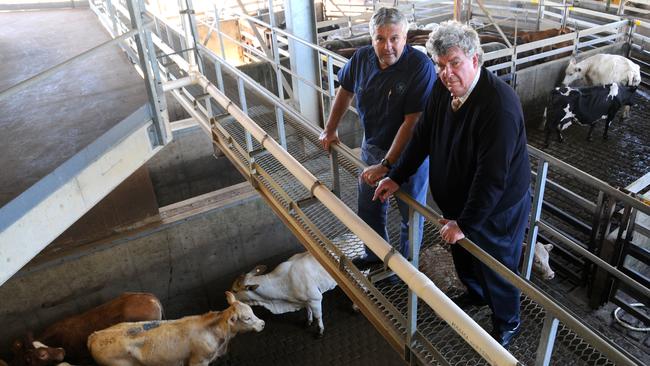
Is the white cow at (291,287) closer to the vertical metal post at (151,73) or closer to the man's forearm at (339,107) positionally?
the vertical metal post at (151,73)

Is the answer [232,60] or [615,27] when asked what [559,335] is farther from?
[232,60]

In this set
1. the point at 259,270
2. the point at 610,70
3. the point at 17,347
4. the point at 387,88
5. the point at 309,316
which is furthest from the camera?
the point at 610,70

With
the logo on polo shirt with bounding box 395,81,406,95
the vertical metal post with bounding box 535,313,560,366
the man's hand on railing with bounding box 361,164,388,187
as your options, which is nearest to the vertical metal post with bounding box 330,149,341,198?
the man's hand on railing with bounding box 361,164,388,187

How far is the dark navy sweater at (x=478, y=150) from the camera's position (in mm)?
2168

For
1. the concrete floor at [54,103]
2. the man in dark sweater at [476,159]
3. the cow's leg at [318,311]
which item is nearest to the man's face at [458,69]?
the man in dark sweater at [476,159]

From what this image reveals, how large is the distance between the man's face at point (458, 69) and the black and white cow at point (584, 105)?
6293mm

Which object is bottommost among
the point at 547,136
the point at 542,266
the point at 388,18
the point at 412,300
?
the point at 547,136

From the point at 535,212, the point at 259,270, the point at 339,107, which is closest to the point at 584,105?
the point at 535,212

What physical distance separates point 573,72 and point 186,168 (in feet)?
23.0

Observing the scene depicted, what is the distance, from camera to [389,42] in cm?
279

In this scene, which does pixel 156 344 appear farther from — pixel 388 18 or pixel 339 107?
pixel 388 18

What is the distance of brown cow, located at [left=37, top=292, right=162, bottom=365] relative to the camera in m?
5.99

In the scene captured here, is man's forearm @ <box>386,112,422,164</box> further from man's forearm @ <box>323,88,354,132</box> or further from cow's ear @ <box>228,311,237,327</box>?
cow's ear @ <box>228,311,237,327</box>

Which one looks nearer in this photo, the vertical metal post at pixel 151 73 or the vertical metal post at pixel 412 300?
the vertical metal post at pixel 412 300
